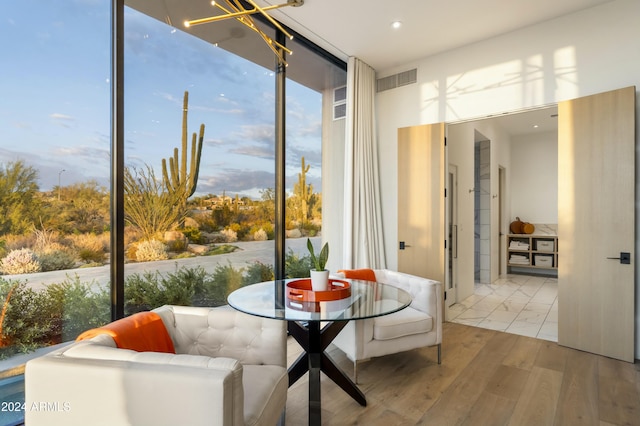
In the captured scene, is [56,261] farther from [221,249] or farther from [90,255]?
[221,249]

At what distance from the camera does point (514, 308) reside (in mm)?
4523

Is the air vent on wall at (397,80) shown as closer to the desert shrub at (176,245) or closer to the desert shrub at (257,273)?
the desert shrub at (257,273)

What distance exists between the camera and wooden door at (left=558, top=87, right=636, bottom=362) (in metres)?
2.86

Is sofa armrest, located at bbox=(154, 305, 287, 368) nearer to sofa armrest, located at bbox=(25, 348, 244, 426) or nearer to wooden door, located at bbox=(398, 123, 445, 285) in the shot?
sofa armrest, located at bbox=(25, 348, 244, 426)

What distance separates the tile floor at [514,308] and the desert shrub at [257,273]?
2312 millimetres

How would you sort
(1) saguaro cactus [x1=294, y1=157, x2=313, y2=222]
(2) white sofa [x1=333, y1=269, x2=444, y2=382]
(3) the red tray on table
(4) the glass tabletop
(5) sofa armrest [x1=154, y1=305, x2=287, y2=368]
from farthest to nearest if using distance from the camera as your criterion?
(1) saguaro cactus [x1=294, y1=157, x2=313, y2=222]
(2) white sofa [x1=333, y1=269, x2=444, y2=382]
(3) the red tray on table
(5) sofa armrest [x1=154, y1=305, x2=287, y2=368]
(4) the glass tabletop

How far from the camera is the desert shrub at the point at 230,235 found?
2.92 m

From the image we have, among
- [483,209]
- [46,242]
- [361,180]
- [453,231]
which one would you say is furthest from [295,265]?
[483,209]

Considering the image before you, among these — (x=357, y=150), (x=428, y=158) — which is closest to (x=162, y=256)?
(x=357, y=150)

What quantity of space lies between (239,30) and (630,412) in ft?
13.5

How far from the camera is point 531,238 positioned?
6.84 m

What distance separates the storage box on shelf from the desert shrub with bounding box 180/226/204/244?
6.56m

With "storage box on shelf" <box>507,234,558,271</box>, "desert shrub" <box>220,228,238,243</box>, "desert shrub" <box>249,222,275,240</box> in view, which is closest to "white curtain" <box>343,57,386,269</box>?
"desert shrub" <box>249,222,275,240</box>

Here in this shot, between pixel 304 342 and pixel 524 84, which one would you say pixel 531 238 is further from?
pixel 304 342
